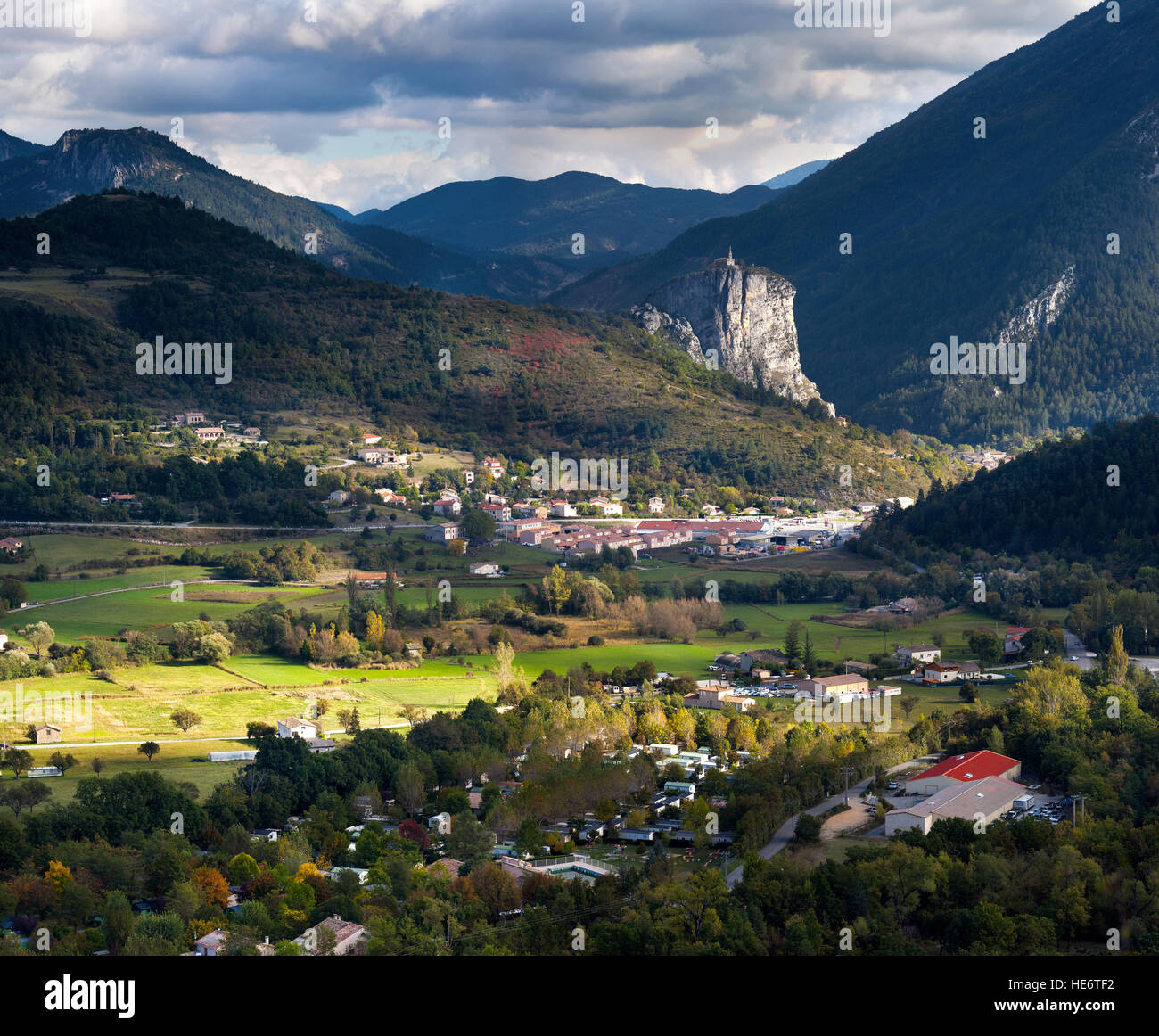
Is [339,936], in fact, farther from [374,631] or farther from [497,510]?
[497,510]

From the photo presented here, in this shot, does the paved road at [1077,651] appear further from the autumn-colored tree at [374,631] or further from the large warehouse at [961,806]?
the autumn-colored tree at [374,631]

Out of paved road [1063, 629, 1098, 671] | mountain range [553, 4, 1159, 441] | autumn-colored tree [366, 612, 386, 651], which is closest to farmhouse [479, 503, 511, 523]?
autumn-colored tree [366, 612, 386, 651]

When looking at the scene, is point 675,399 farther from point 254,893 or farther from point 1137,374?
point 254,893

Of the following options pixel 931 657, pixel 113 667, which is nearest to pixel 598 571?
pixel 931 657

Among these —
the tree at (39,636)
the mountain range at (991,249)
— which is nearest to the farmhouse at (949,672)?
the tree at (39,636)

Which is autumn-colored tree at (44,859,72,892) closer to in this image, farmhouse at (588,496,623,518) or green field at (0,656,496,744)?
green field at (0,656,496,744)
